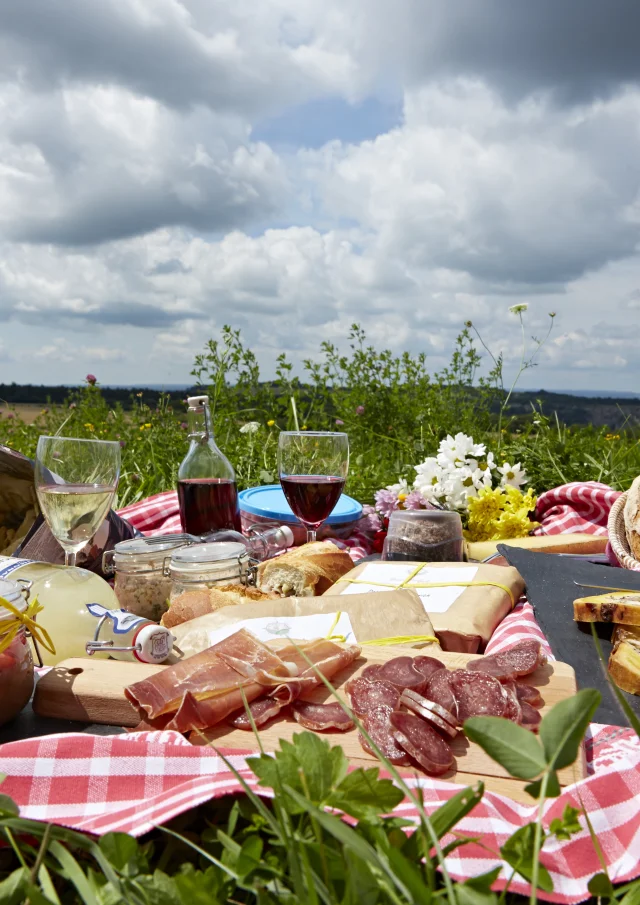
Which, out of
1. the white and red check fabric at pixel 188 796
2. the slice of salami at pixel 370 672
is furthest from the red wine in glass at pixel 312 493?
the white and red check fabric at pixel 188 796

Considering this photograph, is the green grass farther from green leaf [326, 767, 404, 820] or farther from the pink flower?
green leaf [326, 767, 404, 820]

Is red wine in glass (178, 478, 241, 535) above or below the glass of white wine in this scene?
below

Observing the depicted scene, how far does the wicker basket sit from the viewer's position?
7.61 ft

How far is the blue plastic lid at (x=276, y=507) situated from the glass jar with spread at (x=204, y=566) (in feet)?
2.49

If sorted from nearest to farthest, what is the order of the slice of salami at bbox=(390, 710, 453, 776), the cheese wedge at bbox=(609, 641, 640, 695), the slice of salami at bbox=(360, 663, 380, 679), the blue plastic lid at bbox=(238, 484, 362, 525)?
the slice of salami at bbox=(390, 710, 453, 776) → the slice of salami at bbox=(360, 663, 380, 679) → the cheese wedge at bbox=(609, 641, 640, 695) → the blue plastic lid at bbox=(238, 484, 362, 525)

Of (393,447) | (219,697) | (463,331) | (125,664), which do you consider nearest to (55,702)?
(125,664)

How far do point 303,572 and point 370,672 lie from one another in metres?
0.75

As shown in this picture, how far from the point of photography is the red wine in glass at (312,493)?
6.88 feet

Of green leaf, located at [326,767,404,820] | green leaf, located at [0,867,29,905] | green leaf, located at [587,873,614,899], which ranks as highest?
green leaf, located at [326,767,404,820]

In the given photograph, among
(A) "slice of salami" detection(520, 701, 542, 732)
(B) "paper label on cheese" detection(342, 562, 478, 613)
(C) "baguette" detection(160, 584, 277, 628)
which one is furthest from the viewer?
(B) "paper label on cheese" detection(342, 562, 478, 613)

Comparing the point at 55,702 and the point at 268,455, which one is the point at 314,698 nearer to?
the point at 55,702

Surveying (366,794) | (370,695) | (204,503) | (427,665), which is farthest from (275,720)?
(204,503)

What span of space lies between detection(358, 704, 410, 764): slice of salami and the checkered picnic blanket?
6cm

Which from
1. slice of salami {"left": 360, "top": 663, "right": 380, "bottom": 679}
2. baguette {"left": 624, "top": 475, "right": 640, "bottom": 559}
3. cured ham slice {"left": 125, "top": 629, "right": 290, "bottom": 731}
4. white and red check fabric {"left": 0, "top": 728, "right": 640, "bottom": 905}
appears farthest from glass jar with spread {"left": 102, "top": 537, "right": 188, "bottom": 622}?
baguette {"left": 624, "top": 475, "right": 640, "bottom": 559}
